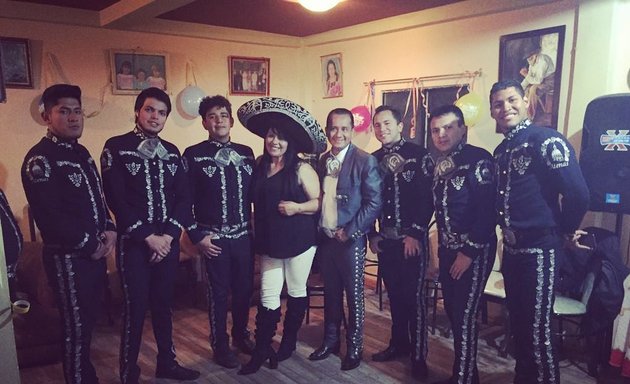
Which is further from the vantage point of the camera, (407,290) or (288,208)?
(407,290)

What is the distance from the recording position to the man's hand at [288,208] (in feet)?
8.73

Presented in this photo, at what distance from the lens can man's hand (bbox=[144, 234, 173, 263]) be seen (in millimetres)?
2490

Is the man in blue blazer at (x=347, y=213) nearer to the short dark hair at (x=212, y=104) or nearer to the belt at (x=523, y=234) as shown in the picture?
the short dark hair at (x=212, y=104)

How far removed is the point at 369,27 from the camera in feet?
15.3

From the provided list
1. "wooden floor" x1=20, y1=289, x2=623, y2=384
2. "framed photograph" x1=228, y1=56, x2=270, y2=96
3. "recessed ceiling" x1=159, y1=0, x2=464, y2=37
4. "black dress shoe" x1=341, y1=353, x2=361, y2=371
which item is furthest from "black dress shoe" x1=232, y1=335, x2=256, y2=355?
"framed photograph" x1=228, y1=56, x2=270, y2=96

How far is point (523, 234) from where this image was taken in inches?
87.9

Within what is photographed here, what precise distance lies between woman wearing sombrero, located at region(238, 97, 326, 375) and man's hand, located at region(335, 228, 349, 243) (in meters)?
0.14

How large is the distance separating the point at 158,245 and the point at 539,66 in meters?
2.85

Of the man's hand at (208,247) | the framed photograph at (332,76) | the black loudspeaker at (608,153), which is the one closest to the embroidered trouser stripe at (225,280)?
the man's hand at (208,247)

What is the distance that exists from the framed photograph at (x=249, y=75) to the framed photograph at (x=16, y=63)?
5.89 feet

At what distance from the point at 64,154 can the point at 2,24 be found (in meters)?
2.13

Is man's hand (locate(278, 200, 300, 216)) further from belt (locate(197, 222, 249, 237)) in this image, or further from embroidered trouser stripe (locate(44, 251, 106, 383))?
embroidered trouser stripe (locate(44, 251, 106, 383))

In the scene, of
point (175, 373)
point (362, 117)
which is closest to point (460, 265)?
point (175, 373)

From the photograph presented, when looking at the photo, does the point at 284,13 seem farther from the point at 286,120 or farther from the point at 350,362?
the point at 350,362
